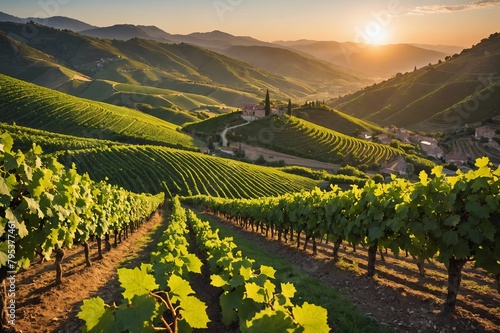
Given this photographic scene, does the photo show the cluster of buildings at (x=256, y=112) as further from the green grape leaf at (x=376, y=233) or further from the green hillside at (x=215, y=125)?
the green grape leaf at (x=376, y=233)

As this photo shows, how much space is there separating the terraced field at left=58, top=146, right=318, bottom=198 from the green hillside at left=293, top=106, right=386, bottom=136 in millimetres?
75930

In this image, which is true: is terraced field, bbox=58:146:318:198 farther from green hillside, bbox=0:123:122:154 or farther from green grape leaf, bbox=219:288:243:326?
green grape leaf, bbox=219:288:243:326

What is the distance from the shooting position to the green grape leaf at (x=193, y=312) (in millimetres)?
3691

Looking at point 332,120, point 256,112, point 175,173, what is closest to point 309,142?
point 256,112

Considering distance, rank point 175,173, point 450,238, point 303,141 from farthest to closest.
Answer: point 303,141
point 175,173
point 450,238

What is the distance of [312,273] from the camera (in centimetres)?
1390

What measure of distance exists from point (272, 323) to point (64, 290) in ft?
34.0

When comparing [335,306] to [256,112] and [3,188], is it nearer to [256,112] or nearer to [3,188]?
[3,188]

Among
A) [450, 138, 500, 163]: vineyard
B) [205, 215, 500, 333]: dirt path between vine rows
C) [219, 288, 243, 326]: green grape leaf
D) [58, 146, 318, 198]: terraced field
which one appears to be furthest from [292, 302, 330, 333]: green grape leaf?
[450, 138, 500, 163]: vineyard

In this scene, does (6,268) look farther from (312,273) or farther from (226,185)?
(226,185)

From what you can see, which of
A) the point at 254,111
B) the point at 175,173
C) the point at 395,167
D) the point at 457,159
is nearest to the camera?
the point at 175,173

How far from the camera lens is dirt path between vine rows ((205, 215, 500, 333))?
321 inches

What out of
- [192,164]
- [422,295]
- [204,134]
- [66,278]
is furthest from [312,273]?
[204,134]

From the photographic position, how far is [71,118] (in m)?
98.9
